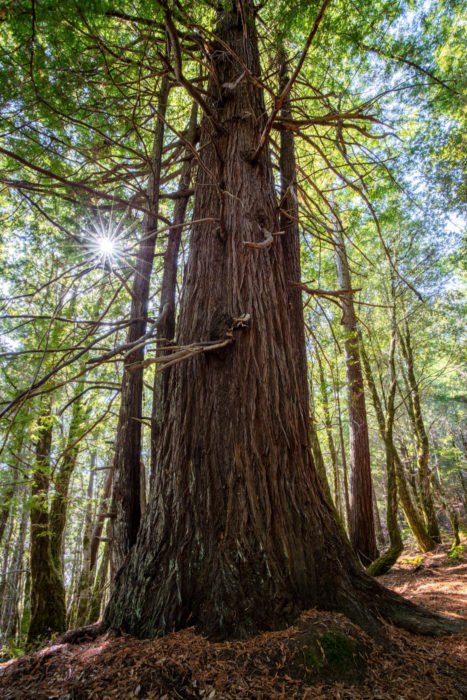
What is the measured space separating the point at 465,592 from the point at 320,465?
8.74 ft

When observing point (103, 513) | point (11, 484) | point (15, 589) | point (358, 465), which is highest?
point (358, 465)

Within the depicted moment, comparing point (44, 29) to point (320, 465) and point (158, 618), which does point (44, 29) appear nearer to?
point (158, 618)

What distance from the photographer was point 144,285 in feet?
10.8

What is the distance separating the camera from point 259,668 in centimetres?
136

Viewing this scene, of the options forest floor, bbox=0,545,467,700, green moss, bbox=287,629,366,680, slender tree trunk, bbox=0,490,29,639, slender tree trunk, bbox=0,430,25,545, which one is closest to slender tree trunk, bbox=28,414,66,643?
slender tree trunk, bbox=0,430,25,545

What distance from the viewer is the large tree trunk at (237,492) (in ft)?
5.60

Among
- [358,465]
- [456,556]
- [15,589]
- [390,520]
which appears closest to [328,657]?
[390,520]

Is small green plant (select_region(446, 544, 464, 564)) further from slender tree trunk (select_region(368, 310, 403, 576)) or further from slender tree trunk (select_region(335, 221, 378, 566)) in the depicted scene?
slender tree trunk (select_region(335, 221, 378, 566))

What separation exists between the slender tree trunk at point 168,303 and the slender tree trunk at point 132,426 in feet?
0.54

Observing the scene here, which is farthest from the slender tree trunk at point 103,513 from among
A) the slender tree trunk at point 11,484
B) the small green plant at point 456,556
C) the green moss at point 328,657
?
the small green plant at point 456,556

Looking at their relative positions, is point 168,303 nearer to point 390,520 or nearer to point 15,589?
point 390,520

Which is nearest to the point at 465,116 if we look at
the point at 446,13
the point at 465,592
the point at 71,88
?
the point at 446,13

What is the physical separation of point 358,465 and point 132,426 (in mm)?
5254

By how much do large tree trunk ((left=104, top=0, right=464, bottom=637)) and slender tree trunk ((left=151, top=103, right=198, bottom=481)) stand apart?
13.7 inches
